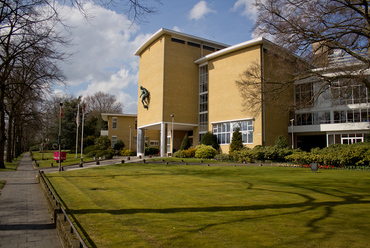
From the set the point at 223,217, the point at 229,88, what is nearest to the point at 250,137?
the point at 229,88

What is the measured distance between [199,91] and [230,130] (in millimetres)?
8747

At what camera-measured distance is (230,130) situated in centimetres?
3341

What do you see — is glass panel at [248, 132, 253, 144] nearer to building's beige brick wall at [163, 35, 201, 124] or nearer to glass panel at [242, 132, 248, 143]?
glass panel at [242, 132, 248, 143]

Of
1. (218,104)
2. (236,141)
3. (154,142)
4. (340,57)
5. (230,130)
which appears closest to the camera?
(340,57)

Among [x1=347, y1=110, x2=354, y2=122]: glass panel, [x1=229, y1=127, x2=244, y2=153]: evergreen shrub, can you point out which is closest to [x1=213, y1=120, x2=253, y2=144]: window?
[x1=229, y1=127, x2=244, y2=153]: evergreen shrub

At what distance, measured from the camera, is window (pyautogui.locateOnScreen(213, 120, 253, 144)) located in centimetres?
3105

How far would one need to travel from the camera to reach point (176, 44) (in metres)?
37.6

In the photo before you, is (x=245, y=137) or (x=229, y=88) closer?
(x=245, y=137)

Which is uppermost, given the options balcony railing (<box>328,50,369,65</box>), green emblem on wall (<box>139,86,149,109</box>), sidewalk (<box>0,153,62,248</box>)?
green emblem on wall (<box>139,86,149,109</box>)

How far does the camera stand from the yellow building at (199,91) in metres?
31.4

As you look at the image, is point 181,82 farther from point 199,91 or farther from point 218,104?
point 218,104

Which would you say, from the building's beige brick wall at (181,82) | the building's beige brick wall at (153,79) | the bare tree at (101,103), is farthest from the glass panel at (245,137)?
the bare tree at (101,103)

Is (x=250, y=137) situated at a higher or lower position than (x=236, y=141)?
higher

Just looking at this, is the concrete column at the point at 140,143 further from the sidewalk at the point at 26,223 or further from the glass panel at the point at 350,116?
the sidewalk at the point at 26,223
